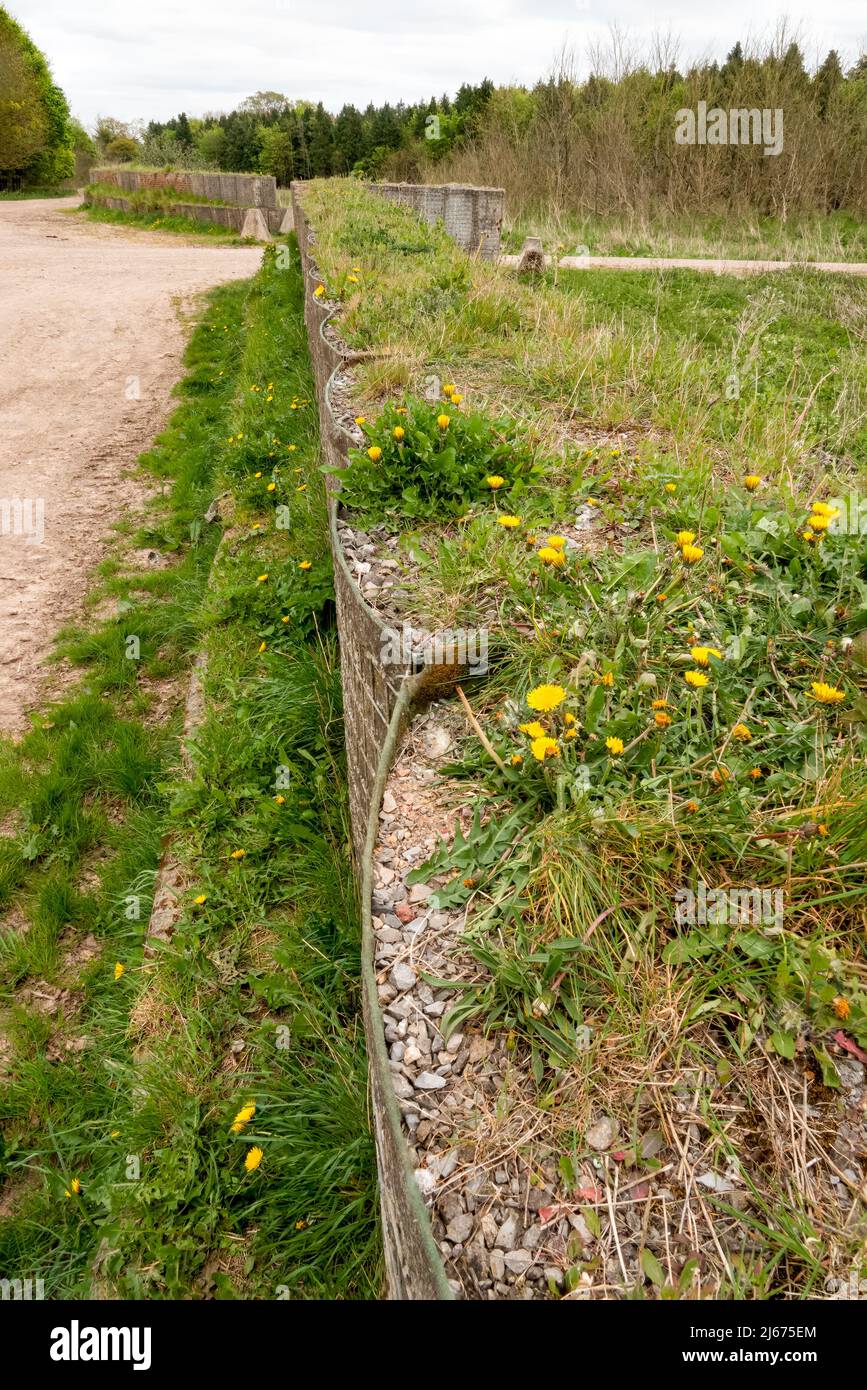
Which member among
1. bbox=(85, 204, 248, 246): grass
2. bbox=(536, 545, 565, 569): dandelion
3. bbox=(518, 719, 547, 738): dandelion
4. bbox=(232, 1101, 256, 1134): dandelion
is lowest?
bbox=(232, 1101, 256, 1134): dandelion

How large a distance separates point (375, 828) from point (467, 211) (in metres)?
11.7

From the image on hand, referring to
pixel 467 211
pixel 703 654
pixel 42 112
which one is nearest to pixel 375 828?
pixel 703 654

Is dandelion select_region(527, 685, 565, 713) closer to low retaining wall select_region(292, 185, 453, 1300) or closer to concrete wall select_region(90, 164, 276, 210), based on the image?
low retaining wall select_region(292, 185, 453, 1300)

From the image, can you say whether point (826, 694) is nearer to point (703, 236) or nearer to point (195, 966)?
point (195, 966)

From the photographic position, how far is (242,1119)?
2312mm

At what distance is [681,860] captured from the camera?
1688 mm

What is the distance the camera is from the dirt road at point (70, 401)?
5.43m

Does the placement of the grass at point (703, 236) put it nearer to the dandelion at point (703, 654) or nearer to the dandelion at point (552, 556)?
the dandelion at point (552, 556)

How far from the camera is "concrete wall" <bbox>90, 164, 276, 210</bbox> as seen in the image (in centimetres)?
1773

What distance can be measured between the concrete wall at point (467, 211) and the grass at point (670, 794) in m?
9.30

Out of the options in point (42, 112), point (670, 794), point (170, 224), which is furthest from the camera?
point (42, 112)

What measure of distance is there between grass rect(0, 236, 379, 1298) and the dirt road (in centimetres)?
59

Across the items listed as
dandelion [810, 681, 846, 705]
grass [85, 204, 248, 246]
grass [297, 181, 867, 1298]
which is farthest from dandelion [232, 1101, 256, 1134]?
grass [85, 204, 248, 246]
